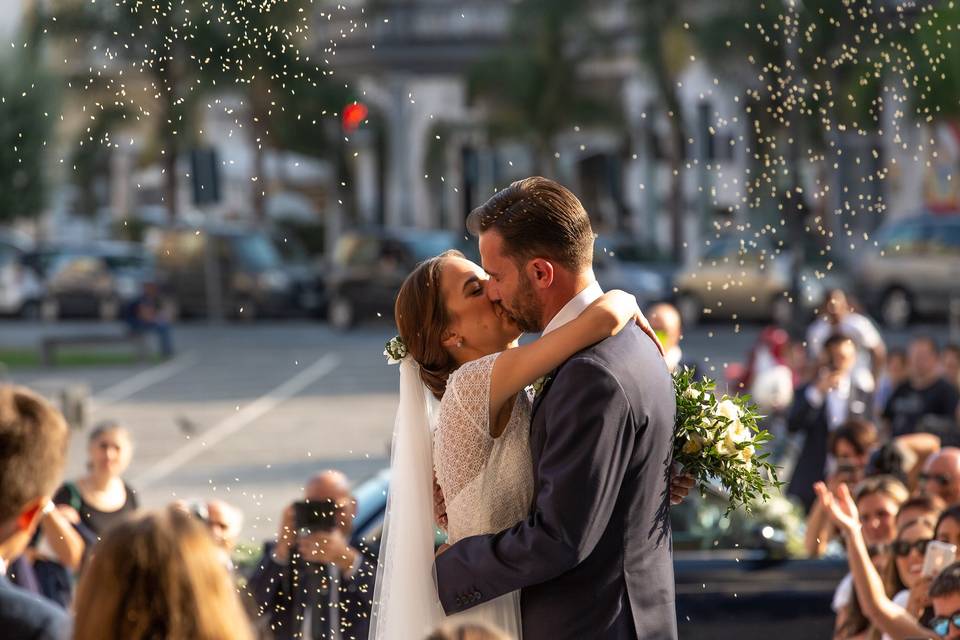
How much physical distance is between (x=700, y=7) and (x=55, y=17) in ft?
48.1

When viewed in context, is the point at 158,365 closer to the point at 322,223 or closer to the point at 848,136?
the point at 848,136

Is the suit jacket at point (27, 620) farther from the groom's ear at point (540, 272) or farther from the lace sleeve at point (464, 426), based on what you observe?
the groom's ear at point (540, 272)

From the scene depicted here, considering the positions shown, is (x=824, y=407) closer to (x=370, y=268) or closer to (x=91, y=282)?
(x=370, y=268)

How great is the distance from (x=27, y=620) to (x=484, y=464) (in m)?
1.31

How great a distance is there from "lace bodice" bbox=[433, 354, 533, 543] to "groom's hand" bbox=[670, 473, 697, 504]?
13.8 inches

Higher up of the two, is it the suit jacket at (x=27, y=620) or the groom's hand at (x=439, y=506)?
the suit jacket at (x=27, y=620)

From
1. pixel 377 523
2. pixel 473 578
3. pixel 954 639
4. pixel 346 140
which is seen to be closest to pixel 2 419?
pixel 473 578

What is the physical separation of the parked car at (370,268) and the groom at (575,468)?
23.5 m

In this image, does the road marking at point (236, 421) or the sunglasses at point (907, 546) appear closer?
the sunglasses at point (907, 546)

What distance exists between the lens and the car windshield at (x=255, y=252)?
29.6 metres

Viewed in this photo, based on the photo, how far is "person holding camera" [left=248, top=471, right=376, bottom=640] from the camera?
5250 mm

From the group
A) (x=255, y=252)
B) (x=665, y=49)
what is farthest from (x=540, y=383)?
(x=665, y=49)

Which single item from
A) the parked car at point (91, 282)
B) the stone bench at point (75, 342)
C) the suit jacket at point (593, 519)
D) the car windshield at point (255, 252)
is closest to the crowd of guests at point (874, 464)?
the suit jacket at point (593, 519)

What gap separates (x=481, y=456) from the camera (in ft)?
12.5
